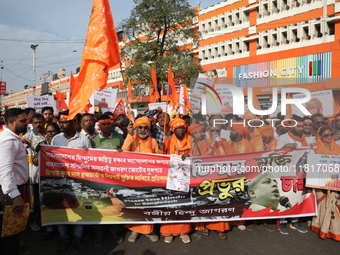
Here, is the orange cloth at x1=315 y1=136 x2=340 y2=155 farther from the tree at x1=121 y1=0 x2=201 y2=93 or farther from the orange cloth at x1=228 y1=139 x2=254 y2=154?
the tree at x1=121 y1=0 x2=201 y2=93

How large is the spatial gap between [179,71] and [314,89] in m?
15.9

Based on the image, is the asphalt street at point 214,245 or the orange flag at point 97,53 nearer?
the asphalt street at point 214,245

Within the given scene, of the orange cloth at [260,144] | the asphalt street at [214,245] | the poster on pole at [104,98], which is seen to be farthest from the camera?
the poster on pole at [104,98]

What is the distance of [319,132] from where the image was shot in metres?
4.04

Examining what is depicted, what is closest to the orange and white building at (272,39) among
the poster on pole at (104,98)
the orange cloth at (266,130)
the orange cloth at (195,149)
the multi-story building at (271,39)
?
the multi-story building at (271,39)

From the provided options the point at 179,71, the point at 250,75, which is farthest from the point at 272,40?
the point at 179,71

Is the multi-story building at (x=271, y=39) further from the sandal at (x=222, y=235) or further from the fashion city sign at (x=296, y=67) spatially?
the sandal at (x=222, y=235)

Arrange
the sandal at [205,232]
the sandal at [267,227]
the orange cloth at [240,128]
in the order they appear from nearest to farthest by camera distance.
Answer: the sandal at [205,232], the sandal at [267,227], the orange cloth at [240,128]

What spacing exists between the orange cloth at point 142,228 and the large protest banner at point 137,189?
0.12 meters

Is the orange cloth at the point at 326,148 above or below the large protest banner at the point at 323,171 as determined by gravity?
above

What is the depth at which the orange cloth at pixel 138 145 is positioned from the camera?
4.00 meters

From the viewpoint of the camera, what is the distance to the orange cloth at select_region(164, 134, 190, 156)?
4258 millimetres

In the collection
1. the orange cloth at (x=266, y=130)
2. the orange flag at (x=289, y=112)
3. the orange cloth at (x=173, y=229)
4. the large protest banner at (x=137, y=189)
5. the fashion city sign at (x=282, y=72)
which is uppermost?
the fashion city sign at (x=282, y=72)

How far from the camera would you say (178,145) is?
4309 mm
